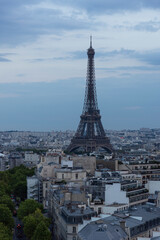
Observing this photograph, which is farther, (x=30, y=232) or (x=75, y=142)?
(x=75, y=142)


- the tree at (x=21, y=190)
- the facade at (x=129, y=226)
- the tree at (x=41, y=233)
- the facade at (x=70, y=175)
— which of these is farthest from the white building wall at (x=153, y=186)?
the tree at (x=21, y=190)

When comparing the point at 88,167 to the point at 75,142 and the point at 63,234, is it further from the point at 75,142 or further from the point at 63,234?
the point at 75,142

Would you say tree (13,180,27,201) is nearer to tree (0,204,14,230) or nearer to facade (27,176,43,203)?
facade (27,176,43,203)

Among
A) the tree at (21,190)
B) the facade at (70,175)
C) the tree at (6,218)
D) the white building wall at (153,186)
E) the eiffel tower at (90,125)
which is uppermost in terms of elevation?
the eiffel tower at (90,125)

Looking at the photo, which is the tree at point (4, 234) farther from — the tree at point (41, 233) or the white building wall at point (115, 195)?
the white building wall at point (115, 195)

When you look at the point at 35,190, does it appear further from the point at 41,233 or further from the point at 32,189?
→ the point at 41,233

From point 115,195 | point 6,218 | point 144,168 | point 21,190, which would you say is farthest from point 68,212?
point 144,168

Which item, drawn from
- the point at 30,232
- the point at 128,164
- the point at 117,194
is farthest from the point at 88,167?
the point at 30,232
